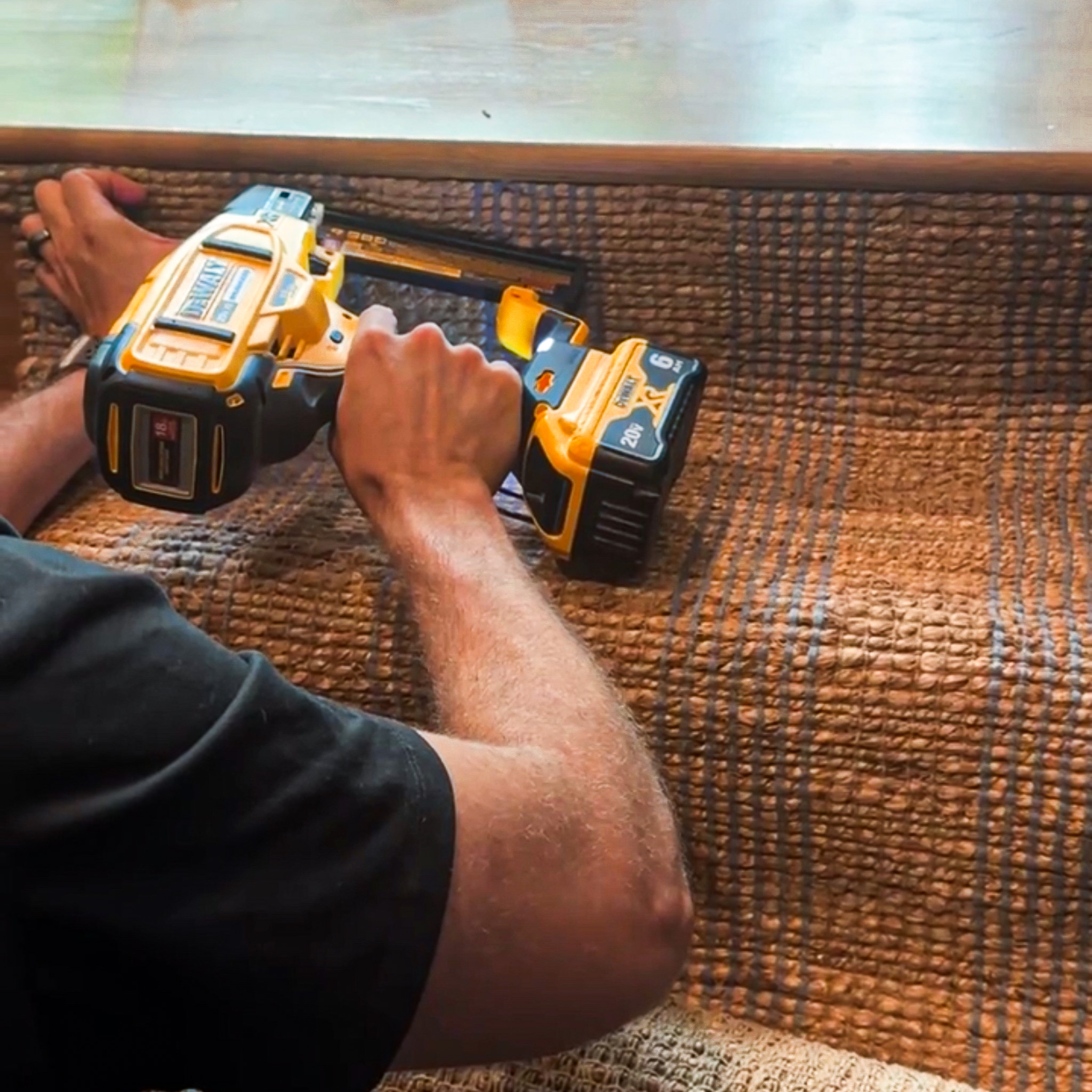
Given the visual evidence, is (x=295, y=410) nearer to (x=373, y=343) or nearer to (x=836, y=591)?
(x=373, y=343)

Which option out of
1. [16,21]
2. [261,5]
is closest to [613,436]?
[261,5]

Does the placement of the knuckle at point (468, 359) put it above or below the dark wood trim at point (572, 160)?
below

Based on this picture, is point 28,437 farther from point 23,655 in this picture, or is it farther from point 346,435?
point 23,655

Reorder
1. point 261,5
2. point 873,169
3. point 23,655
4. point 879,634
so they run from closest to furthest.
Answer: point 23,655, point 879,634, point 873,169, point 261,5

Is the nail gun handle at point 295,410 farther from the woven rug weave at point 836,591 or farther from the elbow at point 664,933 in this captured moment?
the elbow at point 664,933

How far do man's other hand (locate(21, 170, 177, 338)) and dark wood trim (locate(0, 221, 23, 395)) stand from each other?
5 cm

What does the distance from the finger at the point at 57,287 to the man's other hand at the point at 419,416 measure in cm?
32

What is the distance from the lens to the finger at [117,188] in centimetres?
99

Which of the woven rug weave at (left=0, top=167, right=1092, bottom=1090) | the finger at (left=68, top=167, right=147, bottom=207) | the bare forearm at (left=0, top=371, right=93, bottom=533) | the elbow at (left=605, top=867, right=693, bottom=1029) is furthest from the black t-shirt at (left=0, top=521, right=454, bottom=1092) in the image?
the finger at (left=68, top=167, right=147, bottom=207)

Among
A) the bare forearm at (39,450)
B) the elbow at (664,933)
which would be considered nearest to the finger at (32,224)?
the bare forearm at (39,450)

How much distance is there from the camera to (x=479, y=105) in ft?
3.24

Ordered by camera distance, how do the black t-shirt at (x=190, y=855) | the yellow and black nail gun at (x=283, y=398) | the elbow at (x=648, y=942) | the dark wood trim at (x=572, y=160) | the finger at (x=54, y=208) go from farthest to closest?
the finger at (x=54, y=208) → the dark wood trim at (x=572, y=160) → the yellow and black nail gun at (x=283, y=398) → the elbow at (x=648, y=942) → the black t-shirt at (x=190, y=855)

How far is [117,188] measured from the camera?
990 mm

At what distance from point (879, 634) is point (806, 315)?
0.28 metres
